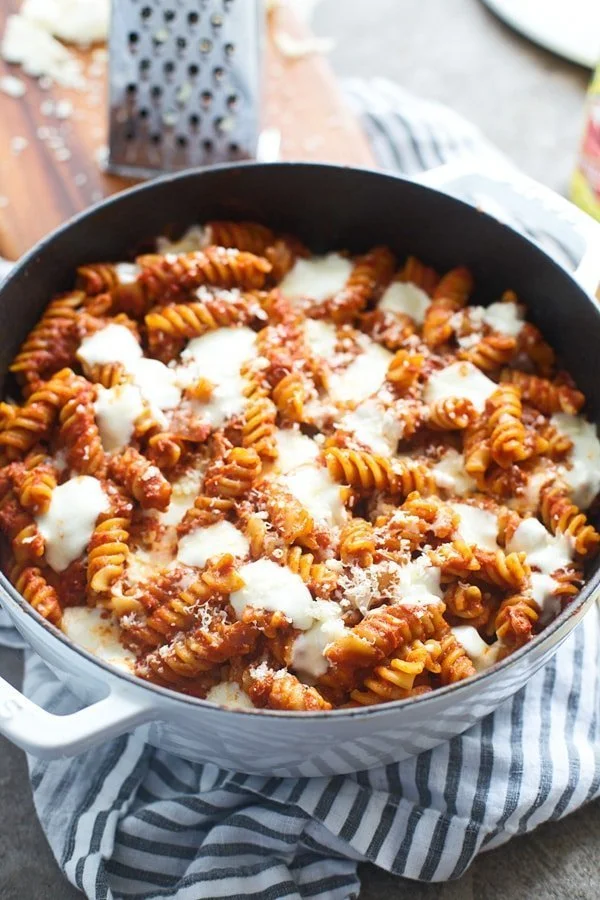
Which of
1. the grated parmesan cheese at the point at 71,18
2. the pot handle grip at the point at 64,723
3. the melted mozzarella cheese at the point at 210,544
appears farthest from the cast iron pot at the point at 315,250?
the grated parmesan cheese at the point at 71,18

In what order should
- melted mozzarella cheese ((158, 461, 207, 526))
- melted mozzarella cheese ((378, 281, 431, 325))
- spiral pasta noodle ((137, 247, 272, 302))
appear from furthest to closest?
melted mozzarella cheese ((378, 281, 431, 325)), spiral pasta noodle ((137, 247, 272, 302)), melted mozzarella cheese ((158, 461, 207, 526))

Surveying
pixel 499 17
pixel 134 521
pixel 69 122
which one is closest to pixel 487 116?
pixel 499 17

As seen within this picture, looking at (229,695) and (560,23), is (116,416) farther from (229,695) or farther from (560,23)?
(560,23)

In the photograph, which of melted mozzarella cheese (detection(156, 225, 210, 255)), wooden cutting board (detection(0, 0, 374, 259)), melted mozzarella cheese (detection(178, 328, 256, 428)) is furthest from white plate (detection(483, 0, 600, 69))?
melted mozzarella cheese (detection(178, 328, 256, 428))

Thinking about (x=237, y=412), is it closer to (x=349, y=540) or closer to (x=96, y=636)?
(x=349, y=540)

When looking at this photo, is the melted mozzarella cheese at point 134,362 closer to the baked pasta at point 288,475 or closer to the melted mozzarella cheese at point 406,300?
the baked pasta at point 288,475

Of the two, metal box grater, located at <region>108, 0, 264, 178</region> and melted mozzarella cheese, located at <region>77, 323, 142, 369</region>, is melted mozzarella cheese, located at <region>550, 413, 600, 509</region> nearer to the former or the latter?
melted mozzarella cheese, located at <region>77, 323, 142, 369</region>

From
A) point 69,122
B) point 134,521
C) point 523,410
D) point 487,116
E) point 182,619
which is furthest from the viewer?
point 487,116
